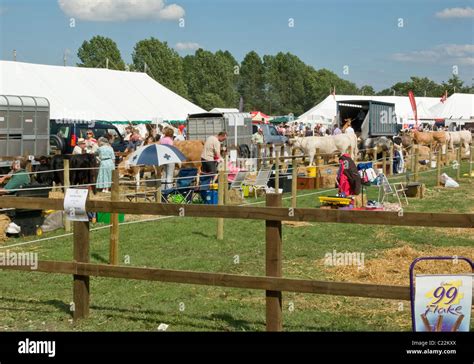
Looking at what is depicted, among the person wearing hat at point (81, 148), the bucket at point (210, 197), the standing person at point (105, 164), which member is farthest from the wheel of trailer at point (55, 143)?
the bucket at point (210, 197)

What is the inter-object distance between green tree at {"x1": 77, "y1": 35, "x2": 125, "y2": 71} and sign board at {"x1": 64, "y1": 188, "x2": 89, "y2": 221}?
9394 cm

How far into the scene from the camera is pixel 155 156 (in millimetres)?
15070

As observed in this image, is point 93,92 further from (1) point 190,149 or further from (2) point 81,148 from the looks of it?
(2) point 81,148

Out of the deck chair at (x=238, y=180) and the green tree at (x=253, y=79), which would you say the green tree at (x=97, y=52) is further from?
the deck chair at (x=238, y=180)

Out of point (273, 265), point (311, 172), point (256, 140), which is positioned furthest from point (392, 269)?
point (256, 140)

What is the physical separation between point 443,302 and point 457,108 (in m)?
63.4

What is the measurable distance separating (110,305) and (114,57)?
311 ft

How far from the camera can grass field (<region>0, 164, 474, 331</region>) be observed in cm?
716

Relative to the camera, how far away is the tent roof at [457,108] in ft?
214

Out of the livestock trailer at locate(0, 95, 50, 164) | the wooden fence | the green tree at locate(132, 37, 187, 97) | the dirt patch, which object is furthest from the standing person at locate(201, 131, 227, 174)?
the green tree at locate(132, 37, 187, 97)

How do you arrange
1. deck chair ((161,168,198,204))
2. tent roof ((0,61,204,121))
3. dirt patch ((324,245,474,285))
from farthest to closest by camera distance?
tent roof ((0,61,204,121))
deck chair ((161,168,198,204))
dirt patch ((324,245,474,285))

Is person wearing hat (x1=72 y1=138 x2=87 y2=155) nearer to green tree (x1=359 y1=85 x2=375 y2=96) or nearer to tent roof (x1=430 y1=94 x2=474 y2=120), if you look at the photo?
tent roof (x1=430 y1=94 x2=474 y2=120)
